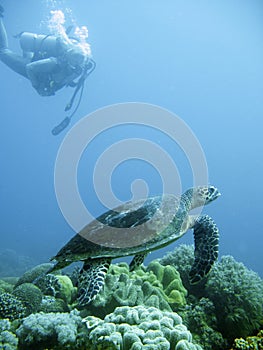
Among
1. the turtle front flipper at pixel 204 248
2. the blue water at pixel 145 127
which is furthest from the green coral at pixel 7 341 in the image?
the blue water at pixel 145 127

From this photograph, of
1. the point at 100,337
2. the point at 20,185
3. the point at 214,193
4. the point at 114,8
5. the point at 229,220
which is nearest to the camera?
the point at 100,337

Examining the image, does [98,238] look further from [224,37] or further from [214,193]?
[224,37]

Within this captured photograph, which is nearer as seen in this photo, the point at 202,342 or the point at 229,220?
the point at 202,342

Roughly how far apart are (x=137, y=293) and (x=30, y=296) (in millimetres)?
1764

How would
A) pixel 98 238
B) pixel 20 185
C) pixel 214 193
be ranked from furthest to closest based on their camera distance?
pixel 20 185, pixel 214 193, pixel 98 238

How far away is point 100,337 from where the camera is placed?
279 cm

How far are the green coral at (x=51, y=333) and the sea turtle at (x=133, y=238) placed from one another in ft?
1.00

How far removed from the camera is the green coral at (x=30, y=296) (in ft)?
13.8

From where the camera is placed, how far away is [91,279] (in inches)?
134

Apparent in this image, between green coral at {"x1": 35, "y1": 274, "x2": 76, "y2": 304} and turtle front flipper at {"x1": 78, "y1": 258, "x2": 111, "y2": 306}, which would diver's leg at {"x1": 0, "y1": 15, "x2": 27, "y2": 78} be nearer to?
green coral at {"x1": 35, "y1": 274, "x2": 76, "y2": 304}

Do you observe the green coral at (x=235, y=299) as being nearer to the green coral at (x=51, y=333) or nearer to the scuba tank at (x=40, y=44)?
the green coral at (x=51, y=333)

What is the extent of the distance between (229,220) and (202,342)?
297 ft

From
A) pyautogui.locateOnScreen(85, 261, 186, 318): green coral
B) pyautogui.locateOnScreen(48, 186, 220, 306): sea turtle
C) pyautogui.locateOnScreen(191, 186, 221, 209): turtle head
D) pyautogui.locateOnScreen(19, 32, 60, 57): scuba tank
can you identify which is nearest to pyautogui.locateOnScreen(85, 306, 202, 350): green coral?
pyautogui.locateOnScreen(48, 186, 220, 306): sea turtle

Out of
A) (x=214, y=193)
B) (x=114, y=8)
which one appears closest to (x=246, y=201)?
(x=114, y=8)
